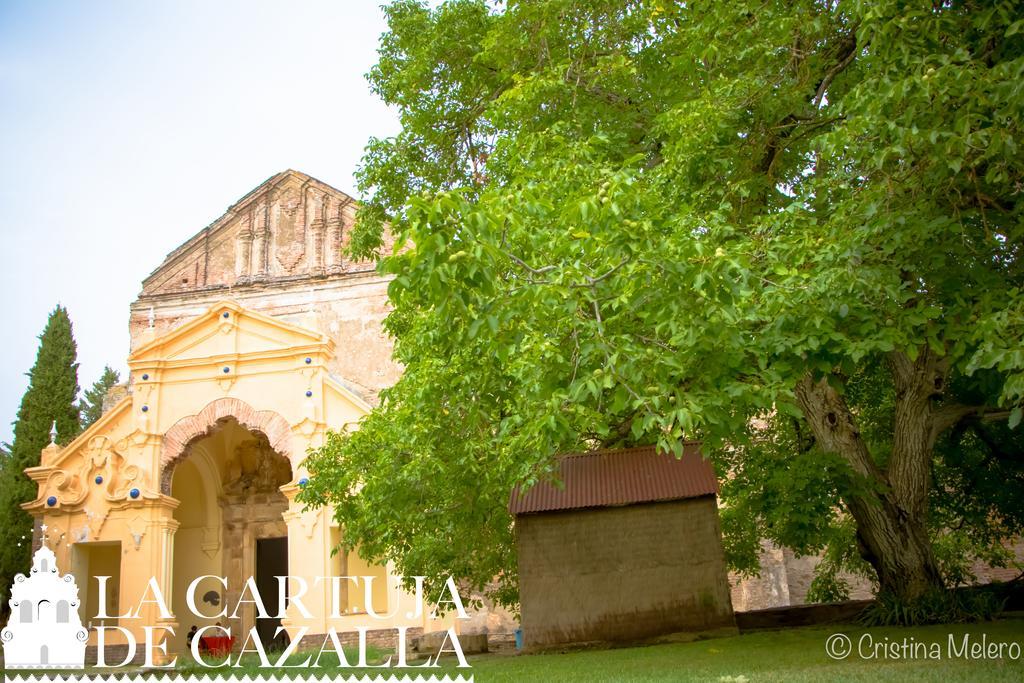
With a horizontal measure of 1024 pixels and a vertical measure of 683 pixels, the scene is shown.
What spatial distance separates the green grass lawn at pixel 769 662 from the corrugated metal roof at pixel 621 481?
5.51 ft

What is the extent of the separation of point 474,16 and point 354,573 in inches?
461

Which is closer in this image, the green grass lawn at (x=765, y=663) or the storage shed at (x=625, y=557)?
the green grass lawn at (x=765, y=663)

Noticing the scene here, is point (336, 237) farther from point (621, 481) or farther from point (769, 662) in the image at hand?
point (769, 662)

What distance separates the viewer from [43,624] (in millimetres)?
9805

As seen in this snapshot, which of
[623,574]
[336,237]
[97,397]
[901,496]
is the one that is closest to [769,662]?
[623,574]

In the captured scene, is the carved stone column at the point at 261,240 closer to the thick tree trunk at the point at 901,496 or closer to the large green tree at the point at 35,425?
the large green tree at the point at 35,425

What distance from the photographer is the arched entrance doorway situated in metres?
22.0

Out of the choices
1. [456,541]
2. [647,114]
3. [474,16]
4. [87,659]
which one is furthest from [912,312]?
[87,659]

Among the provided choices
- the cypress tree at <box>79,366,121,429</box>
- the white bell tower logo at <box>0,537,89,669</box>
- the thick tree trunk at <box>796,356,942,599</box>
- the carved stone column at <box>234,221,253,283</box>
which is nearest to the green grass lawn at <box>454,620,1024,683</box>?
the thick tree trunk at <box>796,356,942,599</box>

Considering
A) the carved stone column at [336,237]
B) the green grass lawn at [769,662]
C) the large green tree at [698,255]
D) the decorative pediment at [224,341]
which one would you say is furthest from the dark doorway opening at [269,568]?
the green grass lawn at [769,662]

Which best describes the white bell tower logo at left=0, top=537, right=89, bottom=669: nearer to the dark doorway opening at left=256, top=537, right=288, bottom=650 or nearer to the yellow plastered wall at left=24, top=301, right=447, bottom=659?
the yellow plastered wall at left=24, top=301, right=447, bottom=659

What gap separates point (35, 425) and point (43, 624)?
16969 millimetres

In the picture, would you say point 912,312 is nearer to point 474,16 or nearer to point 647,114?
point 647,114

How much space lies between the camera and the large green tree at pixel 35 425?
2253 cm
